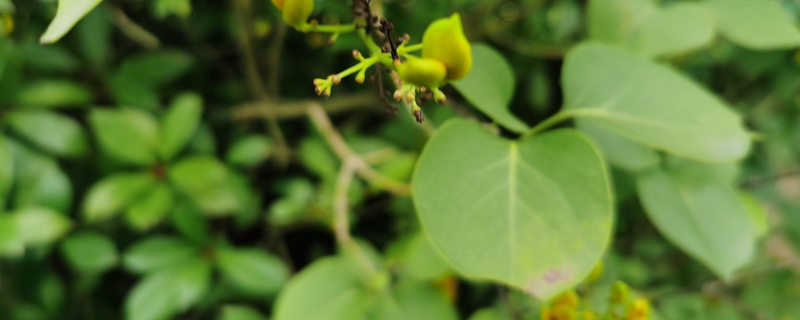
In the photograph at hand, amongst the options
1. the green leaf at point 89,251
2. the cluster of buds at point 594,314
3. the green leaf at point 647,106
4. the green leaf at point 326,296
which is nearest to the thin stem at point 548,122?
the green leaf at point 647,106

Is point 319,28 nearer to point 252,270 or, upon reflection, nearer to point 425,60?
point 425,60

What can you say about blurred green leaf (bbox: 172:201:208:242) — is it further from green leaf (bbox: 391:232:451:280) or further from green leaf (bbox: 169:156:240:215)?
green leaf (bbox: 391:232:451:280)

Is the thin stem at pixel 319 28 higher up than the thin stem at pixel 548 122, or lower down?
higher up

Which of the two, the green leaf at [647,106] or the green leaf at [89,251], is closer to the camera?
the green leaf at [647,106]

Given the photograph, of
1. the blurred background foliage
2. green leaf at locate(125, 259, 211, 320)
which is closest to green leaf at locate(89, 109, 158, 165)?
the blurred background foliage

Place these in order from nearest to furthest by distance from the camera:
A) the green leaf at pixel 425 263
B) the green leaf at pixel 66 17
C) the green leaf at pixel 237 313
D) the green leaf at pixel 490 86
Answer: the green leaf at pixel 66 17 → the green leaf at pixel 490 86 → the green leaf at pixel 425 263 → the green leaf at pixel 237 313

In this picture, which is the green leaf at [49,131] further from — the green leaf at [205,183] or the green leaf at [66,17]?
the green leaf at [66,17]

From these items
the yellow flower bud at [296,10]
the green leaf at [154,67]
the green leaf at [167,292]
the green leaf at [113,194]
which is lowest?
the green leaf at [167,292]
